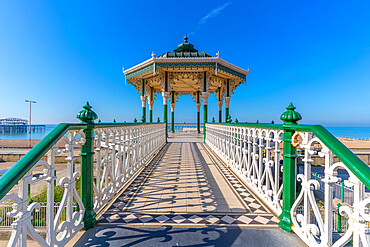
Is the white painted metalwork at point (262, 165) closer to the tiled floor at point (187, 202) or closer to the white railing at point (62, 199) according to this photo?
the tiled floor at point (187, 202)

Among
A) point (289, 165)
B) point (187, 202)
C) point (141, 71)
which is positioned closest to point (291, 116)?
point (289, 165)

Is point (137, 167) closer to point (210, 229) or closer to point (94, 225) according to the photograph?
point (94, 225)

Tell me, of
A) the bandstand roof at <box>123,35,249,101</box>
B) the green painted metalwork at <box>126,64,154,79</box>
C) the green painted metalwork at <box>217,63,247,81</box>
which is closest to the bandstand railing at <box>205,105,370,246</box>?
the bandstand roof at <box>123,35,249,101</box>

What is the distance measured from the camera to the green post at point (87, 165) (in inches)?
84.0

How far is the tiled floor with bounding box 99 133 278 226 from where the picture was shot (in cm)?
235

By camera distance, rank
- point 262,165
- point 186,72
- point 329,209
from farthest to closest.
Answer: point 186,72 < point 262,165 < point 329,209

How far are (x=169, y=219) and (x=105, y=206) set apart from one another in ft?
3.58

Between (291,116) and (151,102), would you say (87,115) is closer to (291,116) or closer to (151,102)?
(291,116)

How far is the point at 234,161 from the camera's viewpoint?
189 inches

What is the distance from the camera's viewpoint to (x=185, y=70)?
32.4 feet

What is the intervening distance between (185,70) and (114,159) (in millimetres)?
7809

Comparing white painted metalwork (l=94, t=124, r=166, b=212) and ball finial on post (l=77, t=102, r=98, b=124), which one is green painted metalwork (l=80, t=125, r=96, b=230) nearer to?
ball finial on post (l=77, t=102, r=98, b=124)

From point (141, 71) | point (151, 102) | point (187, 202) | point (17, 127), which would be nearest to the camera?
point (187, 202)

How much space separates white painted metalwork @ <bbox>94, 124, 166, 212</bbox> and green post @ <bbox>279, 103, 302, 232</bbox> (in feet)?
8.05
